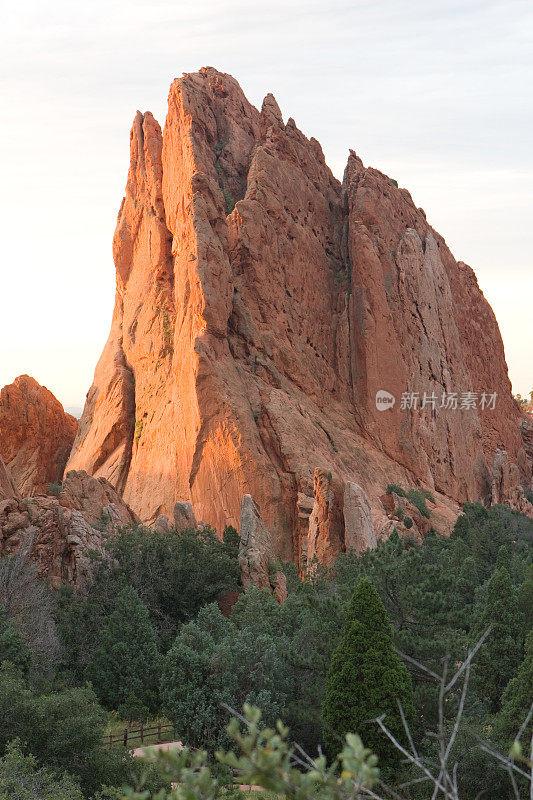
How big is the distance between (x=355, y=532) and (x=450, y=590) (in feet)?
39.0

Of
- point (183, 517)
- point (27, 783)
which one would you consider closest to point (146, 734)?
point (27, 783)

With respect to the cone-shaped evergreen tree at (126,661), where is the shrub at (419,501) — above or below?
above

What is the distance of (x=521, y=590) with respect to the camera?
28000 mm

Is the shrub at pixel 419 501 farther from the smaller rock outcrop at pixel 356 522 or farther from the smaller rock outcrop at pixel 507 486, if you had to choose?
the smaller rock outcrop at pixel 507 486

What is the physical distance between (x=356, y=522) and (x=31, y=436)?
2629 cm

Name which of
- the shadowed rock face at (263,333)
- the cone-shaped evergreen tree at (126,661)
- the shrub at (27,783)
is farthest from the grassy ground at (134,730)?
the shadowed rock face at (263,333)

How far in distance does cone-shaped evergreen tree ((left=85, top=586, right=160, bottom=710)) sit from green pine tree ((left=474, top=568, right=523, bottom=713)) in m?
9.14

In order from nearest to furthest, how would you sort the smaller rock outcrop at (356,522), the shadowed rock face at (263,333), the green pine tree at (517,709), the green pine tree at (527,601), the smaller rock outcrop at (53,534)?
the green pine tree at (517,709)
the green pine tree at (527,601)
the smaller rock outcrop at (53,534)
the smaller rock outcrop at (356,522)
the shadowed rock face at (263,333)

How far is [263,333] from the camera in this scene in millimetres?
49031

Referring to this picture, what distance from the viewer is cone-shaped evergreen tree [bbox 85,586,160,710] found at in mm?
24703

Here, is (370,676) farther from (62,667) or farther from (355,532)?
(355,532)

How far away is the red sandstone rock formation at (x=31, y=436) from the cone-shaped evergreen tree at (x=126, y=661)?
2789 centimetres

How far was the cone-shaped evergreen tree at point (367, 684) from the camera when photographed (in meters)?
17.8

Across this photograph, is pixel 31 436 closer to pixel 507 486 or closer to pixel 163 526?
pixel 163 526
